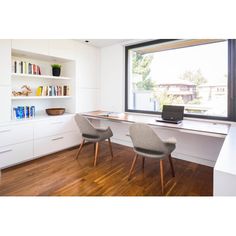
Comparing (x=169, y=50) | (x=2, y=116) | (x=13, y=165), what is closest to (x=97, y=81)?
(x=169, y=50)

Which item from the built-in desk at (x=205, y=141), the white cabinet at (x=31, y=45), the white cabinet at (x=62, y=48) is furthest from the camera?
the white cabinet at (x=62, y=48)

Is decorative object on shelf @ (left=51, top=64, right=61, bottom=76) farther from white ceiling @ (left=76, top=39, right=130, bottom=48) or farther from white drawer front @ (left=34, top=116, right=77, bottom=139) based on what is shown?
white drawer front @ (left=34, top=116, right=77, bottom=139)

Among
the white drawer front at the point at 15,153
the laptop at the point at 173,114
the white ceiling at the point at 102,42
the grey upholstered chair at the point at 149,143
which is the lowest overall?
the white drawer front at the point at 15,153

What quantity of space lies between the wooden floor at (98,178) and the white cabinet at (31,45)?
5.98 ft

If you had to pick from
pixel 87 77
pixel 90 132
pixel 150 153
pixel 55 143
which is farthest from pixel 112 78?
pixel 150 153

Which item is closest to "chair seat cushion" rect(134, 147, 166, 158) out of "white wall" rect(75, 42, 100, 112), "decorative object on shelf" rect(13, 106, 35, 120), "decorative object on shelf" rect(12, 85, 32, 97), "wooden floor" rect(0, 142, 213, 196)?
"wooden floor" rect(0, 142, 213, 196)

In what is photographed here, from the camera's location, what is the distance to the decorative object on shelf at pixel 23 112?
9.50ft

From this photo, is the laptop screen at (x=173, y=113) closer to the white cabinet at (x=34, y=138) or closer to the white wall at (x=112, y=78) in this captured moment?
the white wall at (x=112, y=78)

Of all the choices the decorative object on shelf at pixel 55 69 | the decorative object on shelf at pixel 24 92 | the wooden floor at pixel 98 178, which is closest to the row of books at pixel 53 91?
the decorative object on shelf at pixel 24 92

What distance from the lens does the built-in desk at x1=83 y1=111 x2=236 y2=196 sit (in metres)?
0.96

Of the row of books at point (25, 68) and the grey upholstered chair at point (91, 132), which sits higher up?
the row of books at point (25, 68)

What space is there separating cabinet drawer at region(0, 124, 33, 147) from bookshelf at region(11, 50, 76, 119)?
62 cm

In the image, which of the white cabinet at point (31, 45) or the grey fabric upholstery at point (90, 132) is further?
the grey fabric upholstery at point (90, 132)
